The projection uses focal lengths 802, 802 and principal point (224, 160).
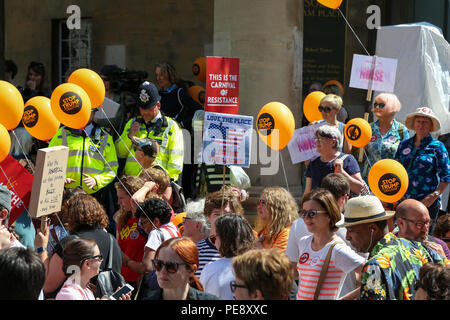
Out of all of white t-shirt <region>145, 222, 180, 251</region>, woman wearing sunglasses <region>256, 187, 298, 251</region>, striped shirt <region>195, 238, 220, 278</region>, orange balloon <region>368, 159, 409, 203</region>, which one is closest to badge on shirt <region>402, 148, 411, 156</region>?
orange balloon <region>368, 159, 409, 203</region>

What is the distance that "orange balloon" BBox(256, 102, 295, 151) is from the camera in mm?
7547

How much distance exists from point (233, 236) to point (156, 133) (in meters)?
3.27

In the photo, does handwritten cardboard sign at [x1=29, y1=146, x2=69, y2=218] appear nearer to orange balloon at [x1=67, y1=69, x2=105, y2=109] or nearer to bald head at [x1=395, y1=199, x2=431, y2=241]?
orange balloon at [x1=67, y1=69, x2=105, y2=109]

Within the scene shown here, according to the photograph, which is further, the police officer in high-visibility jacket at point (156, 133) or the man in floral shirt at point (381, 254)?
the police officer in high-visibility jacket at point (156, 133)

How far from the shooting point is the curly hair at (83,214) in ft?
18.6

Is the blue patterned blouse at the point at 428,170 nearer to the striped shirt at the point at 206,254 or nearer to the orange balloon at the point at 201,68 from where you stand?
the striped shirt at the point at 206,254

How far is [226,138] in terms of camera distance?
22.9 feet

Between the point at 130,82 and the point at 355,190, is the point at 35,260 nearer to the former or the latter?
the point at 355,190

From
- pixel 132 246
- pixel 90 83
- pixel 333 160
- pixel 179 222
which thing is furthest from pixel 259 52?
pixel 132 246

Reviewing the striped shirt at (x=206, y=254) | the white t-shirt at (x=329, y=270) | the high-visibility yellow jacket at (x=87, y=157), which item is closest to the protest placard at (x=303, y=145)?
the high-visibility yellow jacket at (x=87, y=157)

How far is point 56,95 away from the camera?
6.90 metres

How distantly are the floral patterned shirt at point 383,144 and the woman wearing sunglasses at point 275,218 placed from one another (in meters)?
2.66

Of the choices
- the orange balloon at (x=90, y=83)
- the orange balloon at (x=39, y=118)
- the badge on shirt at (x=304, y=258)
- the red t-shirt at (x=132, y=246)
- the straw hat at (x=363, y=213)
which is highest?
the orange balloon at (x=90, y=83)

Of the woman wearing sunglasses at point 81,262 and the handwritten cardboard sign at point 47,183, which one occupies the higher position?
the handwritten cardboard sign at point 47,183
